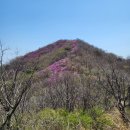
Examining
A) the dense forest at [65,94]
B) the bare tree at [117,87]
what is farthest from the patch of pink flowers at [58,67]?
the bare tree at [117,87]

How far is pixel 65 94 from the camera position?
21.7 metres

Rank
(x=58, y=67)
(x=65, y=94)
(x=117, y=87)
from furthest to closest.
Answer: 1. (x=58, y=67)
2. (x=65, y=94)
3. (x=117, y=87)

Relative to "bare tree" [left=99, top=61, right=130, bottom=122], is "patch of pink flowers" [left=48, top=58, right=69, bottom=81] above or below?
above

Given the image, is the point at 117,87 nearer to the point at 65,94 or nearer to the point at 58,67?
the point at 65,94

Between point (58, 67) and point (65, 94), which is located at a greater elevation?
point (58, 67)

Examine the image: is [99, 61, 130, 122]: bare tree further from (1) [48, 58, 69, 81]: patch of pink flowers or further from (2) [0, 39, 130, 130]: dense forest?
(1) [48, 58, 69, 81]: patch of pink flowers

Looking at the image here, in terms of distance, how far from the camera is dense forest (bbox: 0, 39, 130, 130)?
1228cm

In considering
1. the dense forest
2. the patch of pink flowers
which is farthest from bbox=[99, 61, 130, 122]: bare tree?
the patch of pink flowers

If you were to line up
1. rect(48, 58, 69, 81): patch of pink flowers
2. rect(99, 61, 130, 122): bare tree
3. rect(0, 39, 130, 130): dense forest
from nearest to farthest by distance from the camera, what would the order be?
rect(0, 39, 130, 130): dense forest < rect(99, 61, 130, 122): bare tree < rect(48, 58, 69, 81): patch of pink flowers

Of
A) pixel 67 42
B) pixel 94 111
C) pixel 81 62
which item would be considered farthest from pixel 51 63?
pixel 94 111

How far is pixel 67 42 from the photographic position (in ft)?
152

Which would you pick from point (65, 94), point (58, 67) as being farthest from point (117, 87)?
point (58, 67)

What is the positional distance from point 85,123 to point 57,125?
1.47m

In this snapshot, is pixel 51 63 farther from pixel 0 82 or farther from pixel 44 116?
pixel 0 82
